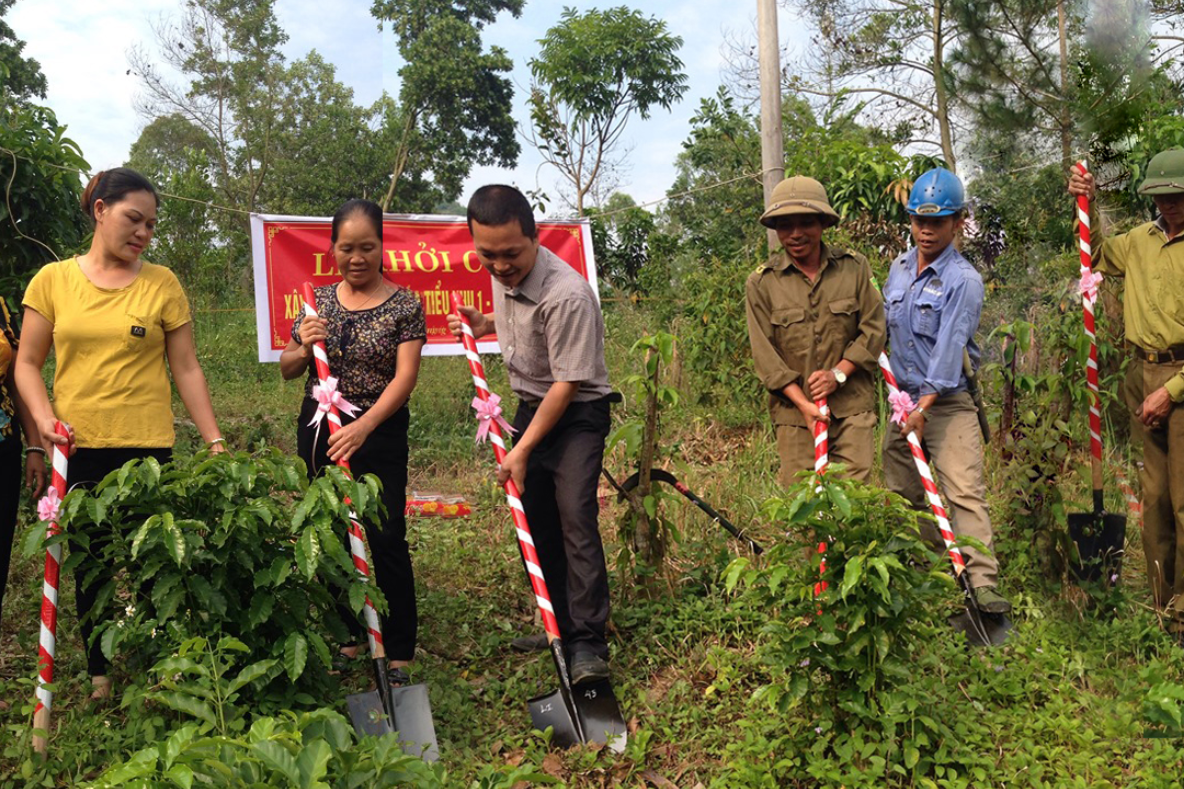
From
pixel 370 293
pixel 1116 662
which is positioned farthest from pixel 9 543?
pixel 1116 662

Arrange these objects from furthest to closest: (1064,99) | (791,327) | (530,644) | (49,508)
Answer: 1. (1064,99)
2. (530,644)
3. (791,327)
4. (49,508)

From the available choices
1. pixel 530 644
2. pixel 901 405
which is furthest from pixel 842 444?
pixel 530 644

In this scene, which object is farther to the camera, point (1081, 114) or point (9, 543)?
point (1081, 114)

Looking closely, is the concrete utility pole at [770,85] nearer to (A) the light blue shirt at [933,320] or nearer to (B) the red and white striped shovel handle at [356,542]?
(A) the light blue shirt at [933,320]

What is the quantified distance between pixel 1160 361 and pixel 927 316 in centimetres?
92

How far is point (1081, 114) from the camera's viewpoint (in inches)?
290

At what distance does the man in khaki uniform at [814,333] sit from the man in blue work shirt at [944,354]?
25 centimetres

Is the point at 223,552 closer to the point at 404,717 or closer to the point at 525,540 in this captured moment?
the point at 404,717

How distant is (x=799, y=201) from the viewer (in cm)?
395

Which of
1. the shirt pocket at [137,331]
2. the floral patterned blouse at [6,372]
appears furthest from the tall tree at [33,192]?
the shirt pocket at [137,331]

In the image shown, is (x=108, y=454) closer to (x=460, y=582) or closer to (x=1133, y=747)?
(x=460, y=582)

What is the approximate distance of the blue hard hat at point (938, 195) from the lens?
4.07 metres

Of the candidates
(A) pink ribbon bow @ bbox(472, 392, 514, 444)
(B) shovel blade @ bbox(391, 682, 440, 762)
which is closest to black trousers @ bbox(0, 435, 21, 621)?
(B) shovel blade @ bbox(391, 682, 440, 762)

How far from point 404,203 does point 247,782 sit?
24.7 metres
